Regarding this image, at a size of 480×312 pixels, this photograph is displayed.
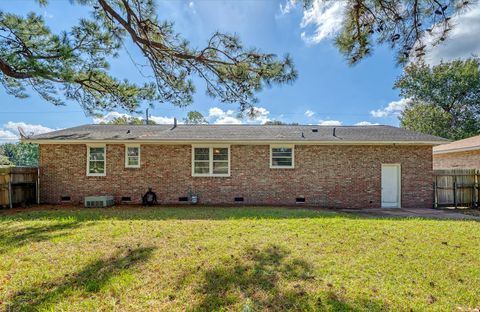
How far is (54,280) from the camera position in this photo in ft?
12.6

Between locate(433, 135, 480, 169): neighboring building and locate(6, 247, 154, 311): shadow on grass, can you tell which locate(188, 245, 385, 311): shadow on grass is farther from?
locate(433, 135, 480, 169): neighboring building

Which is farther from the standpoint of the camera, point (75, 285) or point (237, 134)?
point (237, 134)

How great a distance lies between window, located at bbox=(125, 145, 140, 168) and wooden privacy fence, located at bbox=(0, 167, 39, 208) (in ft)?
13.8

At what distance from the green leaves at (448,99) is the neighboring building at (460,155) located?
10.8 m

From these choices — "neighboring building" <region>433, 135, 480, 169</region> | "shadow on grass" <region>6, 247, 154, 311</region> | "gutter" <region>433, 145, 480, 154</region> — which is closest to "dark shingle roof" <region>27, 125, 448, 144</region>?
"gutter" <region>433, 145, 480, 154</region>

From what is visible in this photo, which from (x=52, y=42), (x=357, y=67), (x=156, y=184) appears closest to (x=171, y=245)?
(x=357, y=67)

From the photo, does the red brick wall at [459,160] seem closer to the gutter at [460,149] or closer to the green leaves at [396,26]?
the gutter at [460,149]

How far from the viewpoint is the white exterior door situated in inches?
453

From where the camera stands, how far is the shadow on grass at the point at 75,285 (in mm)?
3237

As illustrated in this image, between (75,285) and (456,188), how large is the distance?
49.6 ft

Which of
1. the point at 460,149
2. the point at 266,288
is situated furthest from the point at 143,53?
the point at 460,149

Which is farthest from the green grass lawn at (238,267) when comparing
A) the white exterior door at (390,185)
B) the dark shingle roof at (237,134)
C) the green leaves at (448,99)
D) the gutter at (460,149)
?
the green leaves at (448,99)

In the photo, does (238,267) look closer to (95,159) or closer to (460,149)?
(95,159)

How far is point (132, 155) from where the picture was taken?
11688mm
